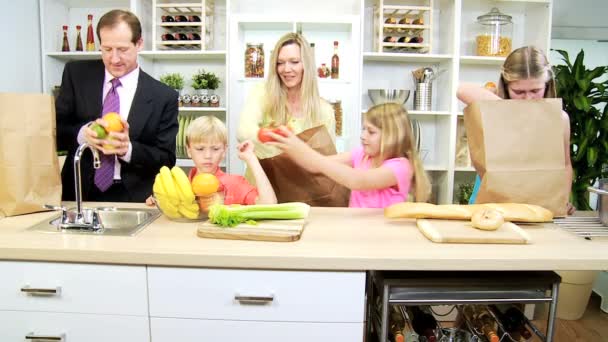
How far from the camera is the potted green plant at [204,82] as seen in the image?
3363 mm

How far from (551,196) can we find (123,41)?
148 cm

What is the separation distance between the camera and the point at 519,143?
1.44 metres

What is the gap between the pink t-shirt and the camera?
155 cm

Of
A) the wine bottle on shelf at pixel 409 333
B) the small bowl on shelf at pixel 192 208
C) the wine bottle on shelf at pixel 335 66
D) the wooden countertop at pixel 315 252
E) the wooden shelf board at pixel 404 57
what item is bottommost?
the wine bottle on shelf at pixel 409 333

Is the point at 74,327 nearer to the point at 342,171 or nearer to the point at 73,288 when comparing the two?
the point at 73,288

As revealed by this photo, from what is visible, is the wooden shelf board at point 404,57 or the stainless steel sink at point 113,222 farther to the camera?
the wooden shelf board at point 404,57

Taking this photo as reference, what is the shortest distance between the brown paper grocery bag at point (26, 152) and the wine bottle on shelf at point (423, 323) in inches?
47.5

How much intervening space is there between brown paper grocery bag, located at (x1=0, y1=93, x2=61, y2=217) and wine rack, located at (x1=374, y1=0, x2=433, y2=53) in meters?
2.36

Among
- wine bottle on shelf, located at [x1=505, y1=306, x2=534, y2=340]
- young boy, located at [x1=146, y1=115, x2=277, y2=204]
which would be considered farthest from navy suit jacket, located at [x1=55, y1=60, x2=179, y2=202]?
wine bottle on shelf, located at [x1=505, y1=306, x2=534, y2=340]

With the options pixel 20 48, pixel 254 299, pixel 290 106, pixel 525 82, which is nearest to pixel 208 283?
pixel 254 299

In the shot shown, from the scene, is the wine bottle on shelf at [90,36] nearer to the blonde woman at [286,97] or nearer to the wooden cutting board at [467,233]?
the blonde woman at [286,97]

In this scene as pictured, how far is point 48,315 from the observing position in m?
1.20

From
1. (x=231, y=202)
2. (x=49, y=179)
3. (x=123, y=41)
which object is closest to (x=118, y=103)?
(x=123, y=41)

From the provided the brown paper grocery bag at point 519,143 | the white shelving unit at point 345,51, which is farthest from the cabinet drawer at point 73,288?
the white shelving unit at point 345,51
